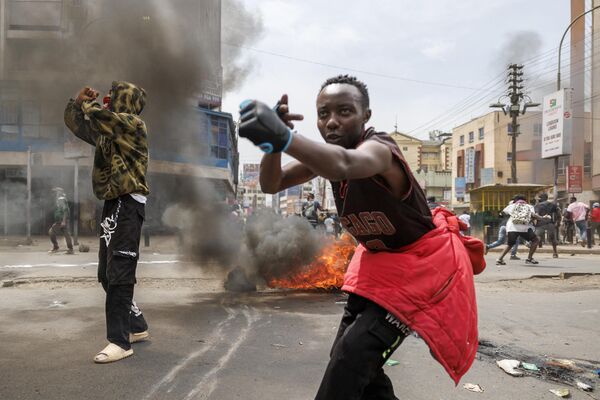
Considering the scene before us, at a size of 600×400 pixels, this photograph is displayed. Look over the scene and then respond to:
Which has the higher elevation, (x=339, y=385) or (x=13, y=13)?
(x=13, y=13)

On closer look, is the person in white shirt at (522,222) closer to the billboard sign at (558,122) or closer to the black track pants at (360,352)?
the black track pants at (360,352)

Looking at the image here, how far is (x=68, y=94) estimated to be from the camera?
5820mm

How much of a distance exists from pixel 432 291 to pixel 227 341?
2317mm

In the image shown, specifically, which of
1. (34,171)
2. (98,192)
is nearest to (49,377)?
(98,192)

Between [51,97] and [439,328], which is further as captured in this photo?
[51,97]

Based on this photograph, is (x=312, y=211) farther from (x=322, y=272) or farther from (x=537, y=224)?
(x=322, y=272)

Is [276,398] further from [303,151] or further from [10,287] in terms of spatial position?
[10,287]

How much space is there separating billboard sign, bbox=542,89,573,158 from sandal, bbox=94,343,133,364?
1817 cm

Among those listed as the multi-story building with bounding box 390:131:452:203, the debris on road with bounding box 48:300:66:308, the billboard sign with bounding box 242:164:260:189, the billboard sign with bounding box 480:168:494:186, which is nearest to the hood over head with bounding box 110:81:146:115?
the debris on road with bounding box 48:300:66:308

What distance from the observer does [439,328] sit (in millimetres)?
1742

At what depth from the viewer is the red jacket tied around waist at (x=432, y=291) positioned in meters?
1.74

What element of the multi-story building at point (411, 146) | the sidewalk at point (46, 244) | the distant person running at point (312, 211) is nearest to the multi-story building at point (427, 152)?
the multi-story building at point (411, 146)

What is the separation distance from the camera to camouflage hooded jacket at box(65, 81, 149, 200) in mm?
3176

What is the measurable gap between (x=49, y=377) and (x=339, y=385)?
2000 mm
